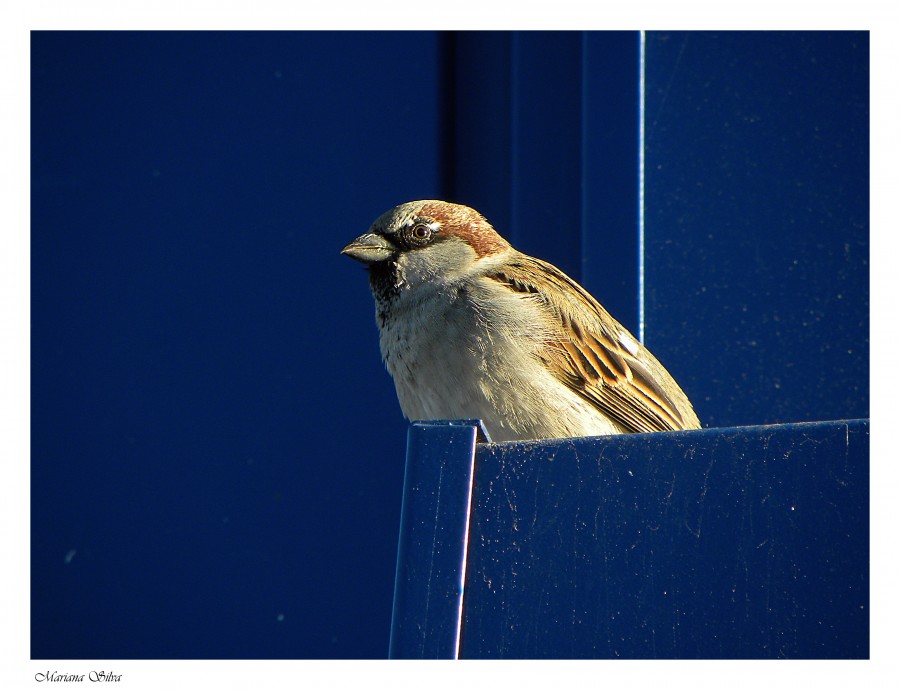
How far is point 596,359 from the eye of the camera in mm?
2312

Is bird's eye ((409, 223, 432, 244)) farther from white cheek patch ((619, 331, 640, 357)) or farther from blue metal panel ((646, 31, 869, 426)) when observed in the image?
blue metal panel ((646, 31, 869, 426))

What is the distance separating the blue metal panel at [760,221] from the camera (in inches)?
112

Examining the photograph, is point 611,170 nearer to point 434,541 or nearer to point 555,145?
point 555,145

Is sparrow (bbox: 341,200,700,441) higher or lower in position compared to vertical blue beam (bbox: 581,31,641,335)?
lower

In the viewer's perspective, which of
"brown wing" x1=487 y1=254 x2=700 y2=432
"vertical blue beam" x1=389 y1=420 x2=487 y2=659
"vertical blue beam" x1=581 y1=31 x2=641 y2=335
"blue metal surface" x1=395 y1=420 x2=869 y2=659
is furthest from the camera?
"vertical blue beam" x1=581 y1=31 x2=641 y2=335

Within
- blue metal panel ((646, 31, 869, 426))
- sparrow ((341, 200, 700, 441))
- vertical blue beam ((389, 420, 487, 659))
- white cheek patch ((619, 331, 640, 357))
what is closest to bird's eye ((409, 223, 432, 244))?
sparrow ((341, 200, 700, 441))

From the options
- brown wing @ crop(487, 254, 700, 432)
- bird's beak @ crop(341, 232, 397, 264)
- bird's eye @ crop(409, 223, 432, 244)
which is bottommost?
brown wing @ crop(487, 254, 700, 432)

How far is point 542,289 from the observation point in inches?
92.1

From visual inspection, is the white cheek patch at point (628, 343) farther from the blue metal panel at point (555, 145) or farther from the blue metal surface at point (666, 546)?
the blue metal surface at point (666, 546)

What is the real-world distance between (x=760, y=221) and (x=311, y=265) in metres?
1.28

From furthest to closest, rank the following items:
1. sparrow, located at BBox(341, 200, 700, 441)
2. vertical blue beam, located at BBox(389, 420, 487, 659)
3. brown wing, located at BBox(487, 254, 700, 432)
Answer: brown wing, located at BBox(487, 254, 700, 432), sparrow, located at BBox(341, 200, 700, 441), vertical blue beam, located at BBox(389, 420, 487, 659)

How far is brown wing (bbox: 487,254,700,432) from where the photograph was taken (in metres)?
2.28

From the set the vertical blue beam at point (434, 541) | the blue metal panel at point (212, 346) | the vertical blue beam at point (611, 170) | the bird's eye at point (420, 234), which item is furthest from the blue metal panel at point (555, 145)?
the vertical blue beam at point (434, 541)

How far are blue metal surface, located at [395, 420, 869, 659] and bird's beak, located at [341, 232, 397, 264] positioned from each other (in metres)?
1.34
